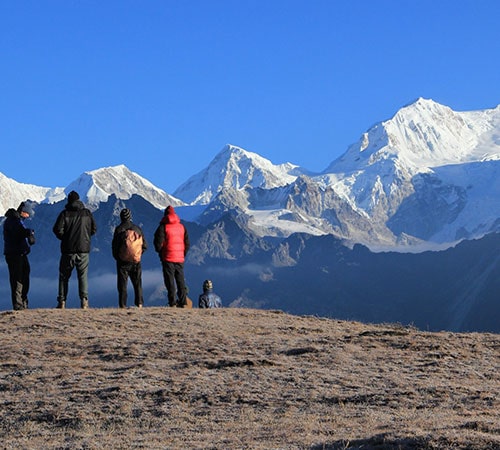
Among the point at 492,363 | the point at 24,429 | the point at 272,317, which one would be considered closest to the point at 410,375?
the point at 492,363

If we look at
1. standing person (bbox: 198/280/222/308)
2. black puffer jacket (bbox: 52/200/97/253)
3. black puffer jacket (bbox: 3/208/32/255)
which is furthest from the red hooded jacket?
black puffer jacket (bbox: 3/208/32/255)

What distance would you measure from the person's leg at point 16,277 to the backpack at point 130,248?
→ 8.25ft

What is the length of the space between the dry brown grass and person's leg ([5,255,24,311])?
69.8 inches

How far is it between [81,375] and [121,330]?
4.84 m

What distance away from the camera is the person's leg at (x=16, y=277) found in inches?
1102

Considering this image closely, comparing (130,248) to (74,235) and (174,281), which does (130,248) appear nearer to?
(74,235)

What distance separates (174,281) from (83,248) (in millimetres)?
3025

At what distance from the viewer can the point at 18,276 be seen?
2808 centimetres

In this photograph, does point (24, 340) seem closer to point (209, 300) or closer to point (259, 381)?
point (259, 381)

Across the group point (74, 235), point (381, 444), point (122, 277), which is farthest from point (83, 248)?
point (381, 444)

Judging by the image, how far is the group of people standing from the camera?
27438mm

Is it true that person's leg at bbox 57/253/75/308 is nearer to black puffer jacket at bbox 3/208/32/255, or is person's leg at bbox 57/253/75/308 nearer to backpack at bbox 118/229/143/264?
black puffer jacket at bbox 3/208/32/255

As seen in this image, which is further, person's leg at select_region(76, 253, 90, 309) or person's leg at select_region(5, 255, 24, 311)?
person's leg at select_region(5, 255, 24, 311)

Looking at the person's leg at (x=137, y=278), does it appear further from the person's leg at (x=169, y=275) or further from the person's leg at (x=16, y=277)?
the person's leg at (x=16, y=277)
